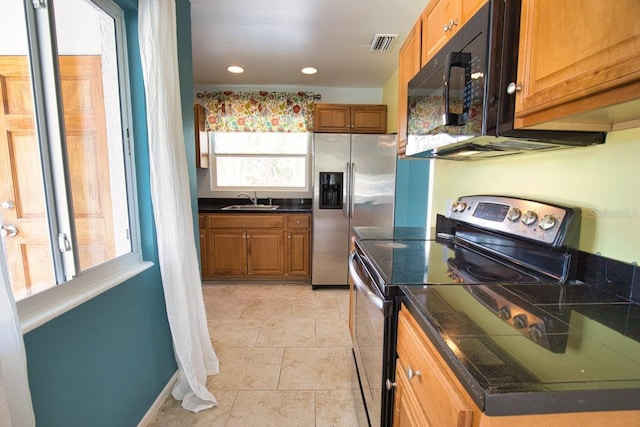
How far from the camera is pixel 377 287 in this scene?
1.15 m

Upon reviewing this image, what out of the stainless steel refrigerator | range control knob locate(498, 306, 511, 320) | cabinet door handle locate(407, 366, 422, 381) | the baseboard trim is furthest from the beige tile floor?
range control knob locate(498, 306, 511, 320)

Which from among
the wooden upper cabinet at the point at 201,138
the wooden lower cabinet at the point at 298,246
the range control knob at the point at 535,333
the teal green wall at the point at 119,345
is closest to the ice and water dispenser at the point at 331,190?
the wooden lower cabinet at the point at 298,246

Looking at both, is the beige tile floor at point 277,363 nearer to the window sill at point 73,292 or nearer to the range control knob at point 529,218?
the window sill at point 73,292

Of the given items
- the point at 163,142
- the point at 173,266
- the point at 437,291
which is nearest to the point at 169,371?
the point at 173,266

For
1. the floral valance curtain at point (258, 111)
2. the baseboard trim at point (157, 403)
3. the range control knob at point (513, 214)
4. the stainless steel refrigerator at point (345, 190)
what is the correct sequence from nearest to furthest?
the range control knob at point (513, 214)
the baseboard trim at point (157, 403)
the stainless steel refrigerator at point (345, 190)
the floral valance curtain at point (258, 111)

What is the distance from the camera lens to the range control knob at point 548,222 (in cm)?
101

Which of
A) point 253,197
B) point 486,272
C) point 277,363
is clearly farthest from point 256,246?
point 486,272

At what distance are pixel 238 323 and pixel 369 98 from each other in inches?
123

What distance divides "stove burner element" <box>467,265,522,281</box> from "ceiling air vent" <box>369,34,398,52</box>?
2.04 metres

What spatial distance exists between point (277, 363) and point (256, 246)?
5.54ft

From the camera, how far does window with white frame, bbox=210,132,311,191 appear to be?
3992 mm

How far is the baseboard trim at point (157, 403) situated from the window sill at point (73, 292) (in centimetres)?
74

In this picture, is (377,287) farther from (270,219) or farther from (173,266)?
(270,219)

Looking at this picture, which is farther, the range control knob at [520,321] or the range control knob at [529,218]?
the range control knob at [529,218]
